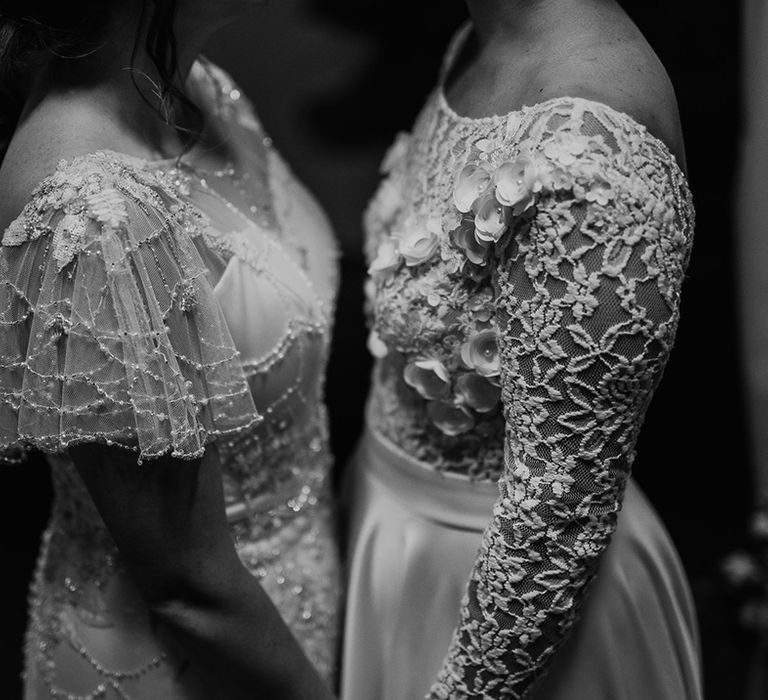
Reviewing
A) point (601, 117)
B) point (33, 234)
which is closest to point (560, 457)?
point (601, 117)

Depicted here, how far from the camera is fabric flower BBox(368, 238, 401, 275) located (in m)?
1.06

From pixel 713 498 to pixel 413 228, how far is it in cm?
158

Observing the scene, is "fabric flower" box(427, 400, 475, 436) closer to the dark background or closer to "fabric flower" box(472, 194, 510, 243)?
"fabric flower" box(472, 194, 510, 243)

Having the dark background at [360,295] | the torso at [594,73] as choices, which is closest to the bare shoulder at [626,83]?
the torso at [594,73]

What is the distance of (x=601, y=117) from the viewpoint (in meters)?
0.85

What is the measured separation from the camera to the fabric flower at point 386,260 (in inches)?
41.6

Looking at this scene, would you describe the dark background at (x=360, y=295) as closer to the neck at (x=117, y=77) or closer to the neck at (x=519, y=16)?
the neck at (x=519, y=16)

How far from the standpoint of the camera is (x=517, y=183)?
0.86 metres

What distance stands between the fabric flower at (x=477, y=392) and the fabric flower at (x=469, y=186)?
19 centimetres

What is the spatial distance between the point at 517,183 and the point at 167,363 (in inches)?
14.4

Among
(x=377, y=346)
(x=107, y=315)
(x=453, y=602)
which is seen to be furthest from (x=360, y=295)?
(x=107, y=315)

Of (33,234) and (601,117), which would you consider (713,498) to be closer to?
(601,117)

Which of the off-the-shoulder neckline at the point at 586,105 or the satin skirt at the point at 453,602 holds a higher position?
the off-the-shoulder neckline at the point at 586,105

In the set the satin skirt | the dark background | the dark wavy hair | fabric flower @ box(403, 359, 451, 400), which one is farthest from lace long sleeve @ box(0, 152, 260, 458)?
the dark background
